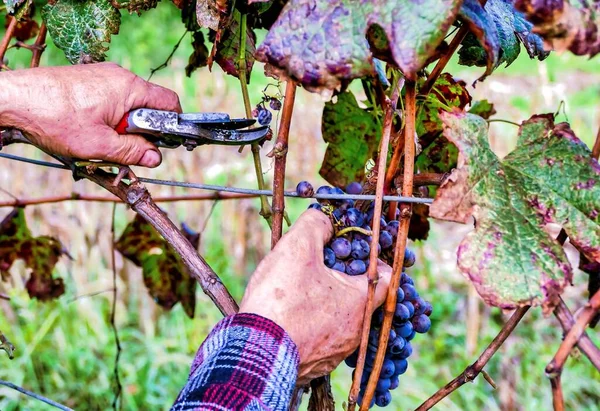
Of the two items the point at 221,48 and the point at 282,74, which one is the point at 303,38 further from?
the point at 221,48

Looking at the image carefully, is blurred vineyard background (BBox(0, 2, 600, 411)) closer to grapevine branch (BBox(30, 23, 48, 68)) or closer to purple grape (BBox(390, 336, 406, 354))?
grapevine branch (BBox(30, 23, 48, 68))

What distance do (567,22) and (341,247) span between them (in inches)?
15.3

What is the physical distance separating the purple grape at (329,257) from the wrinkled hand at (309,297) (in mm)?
18

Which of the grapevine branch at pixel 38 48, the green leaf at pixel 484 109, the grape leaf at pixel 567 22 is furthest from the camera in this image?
the green leaf at pixel 484 109

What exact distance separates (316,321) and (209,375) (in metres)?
0.13

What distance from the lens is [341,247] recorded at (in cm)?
84

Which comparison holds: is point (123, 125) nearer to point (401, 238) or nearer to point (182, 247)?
point (182, 247)

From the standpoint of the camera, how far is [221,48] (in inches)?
39.0

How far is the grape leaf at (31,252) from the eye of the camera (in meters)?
1.57

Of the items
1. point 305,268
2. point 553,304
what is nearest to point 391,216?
point 305,268

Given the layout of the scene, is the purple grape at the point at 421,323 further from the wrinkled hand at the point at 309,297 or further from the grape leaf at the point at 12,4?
the grape leaf at the point at 12,4

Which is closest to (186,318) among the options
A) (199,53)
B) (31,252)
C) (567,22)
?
(31,252)

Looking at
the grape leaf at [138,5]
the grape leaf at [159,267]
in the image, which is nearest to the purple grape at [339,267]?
the grape leaf at [138,5]

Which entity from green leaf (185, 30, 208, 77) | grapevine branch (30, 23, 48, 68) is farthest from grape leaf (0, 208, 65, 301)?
green leaf (185, 30, 208, 77)
